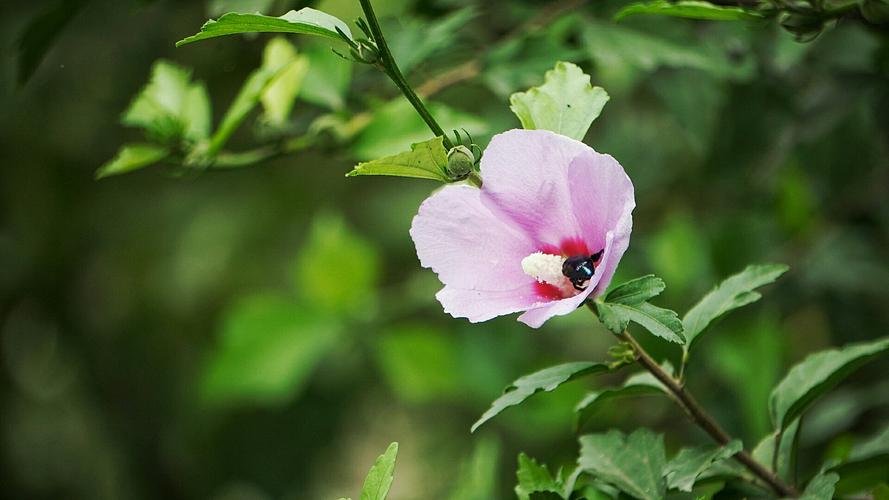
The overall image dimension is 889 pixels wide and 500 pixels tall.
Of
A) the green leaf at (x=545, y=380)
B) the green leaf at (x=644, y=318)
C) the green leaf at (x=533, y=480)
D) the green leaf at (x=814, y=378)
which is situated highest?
the green leaf at (x=644, y=318)

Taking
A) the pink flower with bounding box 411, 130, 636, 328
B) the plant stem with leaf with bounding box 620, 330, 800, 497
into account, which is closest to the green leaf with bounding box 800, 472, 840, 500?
the plant stem with leaf with bounding box 620, 330, 800, 497

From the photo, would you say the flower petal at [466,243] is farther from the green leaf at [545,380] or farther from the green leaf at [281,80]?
the green leaf at [281,80]

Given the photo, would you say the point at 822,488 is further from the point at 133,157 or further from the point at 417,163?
the point at 133,157

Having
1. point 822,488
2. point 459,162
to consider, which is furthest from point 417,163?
point 822,488

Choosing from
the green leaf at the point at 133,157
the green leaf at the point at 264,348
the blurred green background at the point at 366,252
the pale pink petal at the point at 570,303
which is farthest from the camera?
the green leaf at the point at 264,348

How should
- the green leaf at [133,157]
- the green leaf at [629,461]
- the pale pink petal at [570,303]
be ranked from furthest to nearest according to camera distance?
the green leaf at [133,157]
the green leaf at [629,461]
the pale pink petal at [570,303]

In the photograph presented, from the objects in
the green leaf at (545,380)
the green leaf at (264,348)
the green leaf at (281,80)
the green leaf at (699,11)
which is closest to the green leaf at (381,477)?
the green leaf at (545,380)
